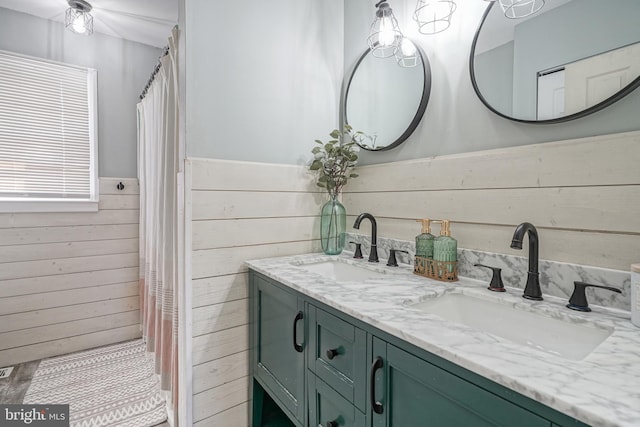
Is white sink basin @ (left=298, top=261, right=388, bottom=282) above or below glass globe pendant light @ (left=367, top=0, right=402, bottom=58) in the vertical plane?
below

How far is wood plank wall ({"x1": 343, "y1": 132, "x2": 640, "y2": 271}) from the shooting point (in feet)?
2.67

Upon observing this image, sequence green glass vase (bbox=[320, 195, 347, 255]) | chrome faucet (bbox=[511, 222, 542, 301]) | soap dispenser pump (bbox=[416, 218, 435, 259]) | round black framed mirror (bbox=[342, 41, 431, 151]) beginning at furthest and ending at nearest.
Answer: green glass vase (bbox=[320, 195, 347, 255]), round black framed mirror (bbox=[342, 41, 431, 151]), soap dispenser pump (bbox=[416, 218, 435, 259]), chrome faucet (bbox=[511, 222, 542, 301])

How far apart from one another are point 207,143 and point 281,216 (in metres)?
0.49

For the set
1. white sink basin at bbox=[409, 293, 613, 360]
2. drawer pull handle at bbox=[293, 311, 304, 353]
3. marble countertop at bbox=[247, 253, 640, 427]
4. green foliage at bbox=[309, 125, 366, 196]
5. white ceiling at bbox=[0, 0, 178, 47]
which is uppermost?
white ceiling at bbox=[0, 0, 178, 47]

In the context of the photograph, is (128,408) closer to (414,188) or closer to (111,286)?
(111,286)

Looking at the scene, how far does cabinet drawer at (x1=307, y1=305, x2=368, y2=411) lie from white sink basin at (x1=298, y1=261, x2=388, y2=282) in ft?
1.41

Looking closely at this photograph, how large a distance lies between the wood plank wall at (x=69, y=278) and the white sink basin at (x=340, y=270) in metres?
1.84

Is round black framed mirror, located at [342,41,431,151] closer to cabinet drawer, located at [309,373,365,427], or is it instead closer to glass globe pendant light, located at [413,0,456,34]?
glass globe pendant light, located at [413,0,456,34]

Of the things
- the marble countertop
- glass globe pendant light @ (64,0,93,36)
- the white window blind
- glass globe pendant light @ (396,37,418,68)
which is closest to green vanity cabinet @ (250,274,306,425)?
the marble countertop

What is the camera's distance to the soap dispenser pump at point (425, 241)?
3.92ft

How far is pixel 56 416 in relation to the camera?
5.38ft

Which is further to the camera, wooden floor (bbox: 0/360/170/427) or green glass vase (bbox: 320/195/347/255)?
wooden floor (bbox: 0/360/170/427)

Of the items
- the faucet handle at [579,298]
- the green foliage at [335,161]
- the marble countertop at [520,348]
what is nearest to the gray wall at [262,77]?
the green foliage at [335,161]

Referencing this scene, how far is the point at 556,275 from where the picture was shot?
921 millimetres
